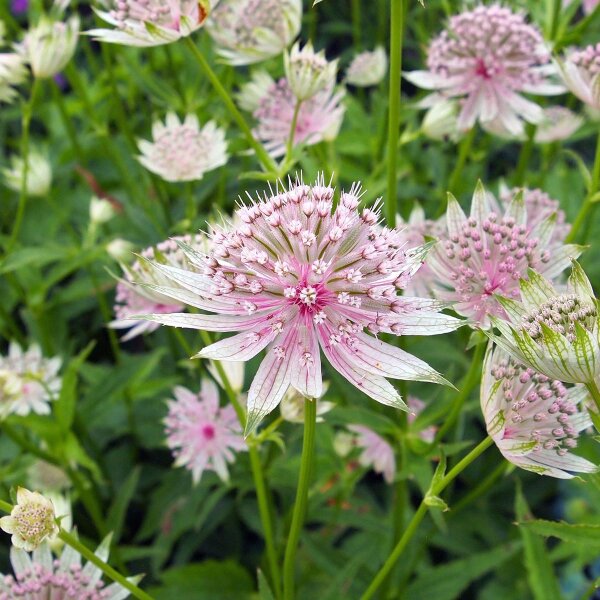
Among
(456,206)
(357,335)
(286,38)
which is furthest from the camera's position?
(286,38)

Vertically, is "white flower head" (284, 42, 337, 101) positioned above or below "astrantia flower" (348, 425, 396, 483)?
above

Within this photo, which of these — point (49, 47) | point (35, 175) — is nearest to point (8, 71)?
point (49, 47)

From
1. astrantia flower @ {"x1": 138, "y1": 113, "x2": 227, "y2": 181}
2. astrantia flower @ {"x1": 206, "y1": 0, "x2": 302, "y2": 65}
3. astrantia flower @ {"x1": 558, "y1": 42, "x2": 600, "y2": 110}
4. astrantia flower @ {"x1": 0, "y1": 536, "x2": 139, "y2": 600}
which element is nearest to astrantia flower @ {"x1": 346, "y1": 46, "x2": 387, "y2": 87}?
astrantia flower @ {"x1": 206, "y1": 0, "x2": 302, "y2": 65}

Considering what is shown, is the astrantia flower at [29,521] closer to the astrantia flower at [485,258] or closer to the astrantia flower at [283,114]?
A: the astrantia flower at [485,258]

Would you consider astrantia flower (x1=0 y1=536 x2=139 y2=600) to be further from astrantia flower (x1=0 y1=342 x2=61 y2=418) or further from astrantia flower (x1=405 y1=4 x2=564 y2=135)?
astrantia flower (x1=405 y1=4 x2=564 y2=135)

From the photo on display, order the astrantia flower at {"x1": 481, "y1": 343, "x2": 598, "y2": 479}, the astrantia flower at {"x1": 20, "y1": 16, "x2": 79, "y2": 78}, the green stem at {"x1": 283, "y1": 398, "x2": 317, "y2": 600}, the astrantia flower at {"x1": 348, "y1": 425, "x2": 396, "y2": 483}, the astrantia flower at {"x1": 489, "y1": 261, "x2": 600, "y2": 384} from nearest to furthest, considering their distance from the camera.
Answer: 1. the astrantia flower at {"x1": 489, "y1": 261, "x2": 600, "y2": 384}
2. the green stem at {"x1": 283, "y1": 398, "x2": 317, "y2": 600}
3. the astrantia flower at {"x1": 481, "y1": 343, "x2": 598, "y2": 479}
4. the astrantia flower at {"x1": 348, "y1": 425, "x2": 396, "y2": 483}
5. the astrantia flower at {"x1": 20, "y1": 16, "x2": 79, "y2": 78}

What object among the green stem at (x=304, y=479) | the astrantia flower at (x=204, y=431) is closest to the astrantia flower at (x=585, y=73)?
the green stem at (x=304, y=479)

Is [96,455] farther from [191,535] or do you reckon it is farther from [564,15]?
[564,15]

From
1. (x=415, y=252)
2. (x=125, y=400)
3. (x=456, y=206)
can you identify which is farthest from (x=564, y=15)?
(x=125, y=400)

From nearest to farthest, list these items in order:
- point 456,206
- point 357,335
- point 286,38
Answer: point 357,335 → point 456,206 → point 286,38
